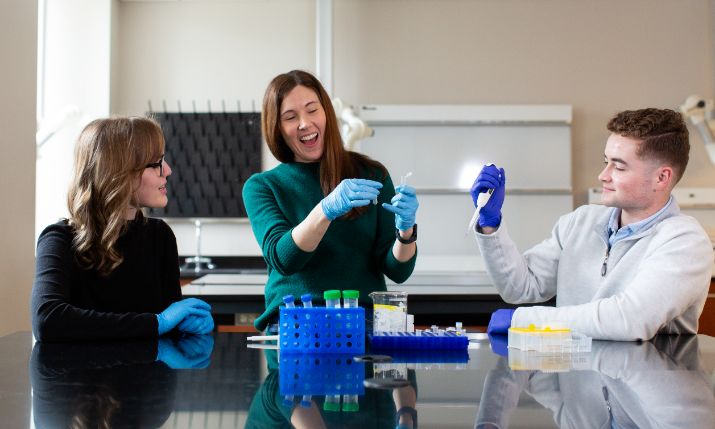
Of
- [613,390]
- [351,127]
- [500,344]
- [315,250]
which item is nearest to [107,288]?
[315,250]

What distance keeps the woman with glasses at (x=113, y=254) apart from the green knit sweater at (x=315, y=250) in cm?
20

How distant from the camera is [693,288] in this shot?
66.5 inches

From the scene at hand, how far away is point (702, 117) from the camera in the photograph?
4.75 m

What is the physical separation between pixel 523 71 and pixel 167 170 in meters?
3.79

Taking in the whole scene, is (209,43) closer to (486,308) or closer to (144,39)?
(144,39)

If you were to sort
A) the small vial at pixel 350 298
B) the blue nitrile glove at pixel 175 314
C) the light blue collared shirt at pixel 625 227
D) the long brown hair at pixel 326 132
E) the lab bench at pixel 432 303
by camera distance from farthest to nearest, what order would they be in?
the lab bench at pixel 432 303 → the long brown hair at pixel 326 132 → the light blue collared shirt at pixel 625 227 → the blue nitrile glove at pixel 175 314 → the small vial at pixel 350 298

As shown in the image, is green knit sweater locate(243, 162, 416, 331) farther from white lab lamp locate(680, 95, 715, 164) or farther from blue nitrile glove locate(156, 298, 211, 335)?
white lab lamp locate(680, 95, 715, 164)

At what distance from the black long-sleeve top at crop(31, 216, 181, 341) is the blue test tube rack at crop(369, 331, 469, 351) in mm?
488

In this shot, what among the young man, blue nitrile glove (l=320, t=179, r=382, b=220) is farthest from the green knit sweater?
the young man

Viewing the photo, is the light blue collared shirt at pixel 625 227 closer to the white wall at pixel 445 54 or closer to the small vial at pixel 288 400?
the small vial at pixel 288 400

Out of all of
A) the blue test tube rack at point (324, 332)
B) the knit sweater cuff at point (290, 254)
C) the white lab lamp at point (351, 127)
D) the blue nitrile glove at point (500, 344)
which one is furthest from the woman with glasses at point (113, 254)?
the white lab lamp at point (351, 127)

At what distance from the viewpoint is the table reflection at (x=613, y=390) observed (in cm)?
93

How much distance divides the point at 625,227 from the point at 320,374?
3.14ft

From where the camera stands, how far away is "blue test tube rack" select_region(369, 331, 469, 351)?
146 centimetres
